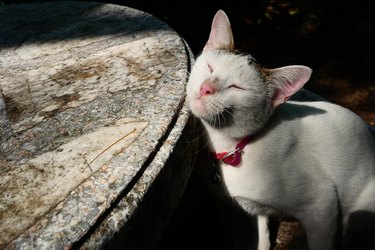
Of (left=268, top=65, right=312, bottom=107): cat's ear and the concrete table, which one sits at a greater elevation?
(left=268, top=65, right=312, bottom=107): cat's ear

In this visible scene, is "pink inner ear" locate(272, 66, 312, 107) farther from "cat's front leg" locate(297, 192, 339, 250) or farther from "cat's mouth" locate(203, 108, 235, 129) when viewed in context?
"cat's front leg" locate(297, 192, 339, 250)

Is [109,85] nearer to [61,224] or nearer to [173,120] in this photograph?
[173,120]

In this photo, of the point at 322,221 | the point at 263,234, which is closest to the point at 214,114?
the point at 322,221

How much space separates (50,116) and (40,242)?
18.5 inches

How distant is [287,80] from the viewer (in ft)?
3.68

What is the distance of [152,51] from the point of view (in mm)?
1380

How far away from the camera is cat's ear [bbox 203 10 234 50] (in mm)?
1254

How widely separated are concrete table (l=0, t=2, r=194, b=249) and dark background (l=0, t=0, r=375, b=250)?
90cm

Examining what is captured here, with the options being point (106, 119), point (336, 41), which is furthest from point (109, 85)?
point (336, 41)

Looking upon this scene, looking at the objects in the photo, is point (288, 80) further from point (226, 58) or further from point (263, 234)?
point (263, 234)

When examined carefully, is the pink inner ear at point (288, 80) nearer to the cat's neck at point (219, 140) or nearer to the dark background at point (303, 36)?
the cat's neck at point (219, 140)

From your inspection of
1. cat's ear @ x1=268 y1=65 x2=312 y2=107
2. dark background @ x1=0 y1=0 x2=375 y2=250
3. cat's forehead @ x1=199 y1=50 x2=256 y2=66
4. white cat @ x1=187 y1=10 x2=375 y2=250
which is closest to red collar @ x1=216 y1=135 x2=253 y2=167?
white cat @ x1=187 y1=10 x2=375 y2=250

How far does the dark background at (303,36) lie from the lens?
266 centimetres

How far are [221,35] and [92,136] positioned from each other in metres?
0.61
